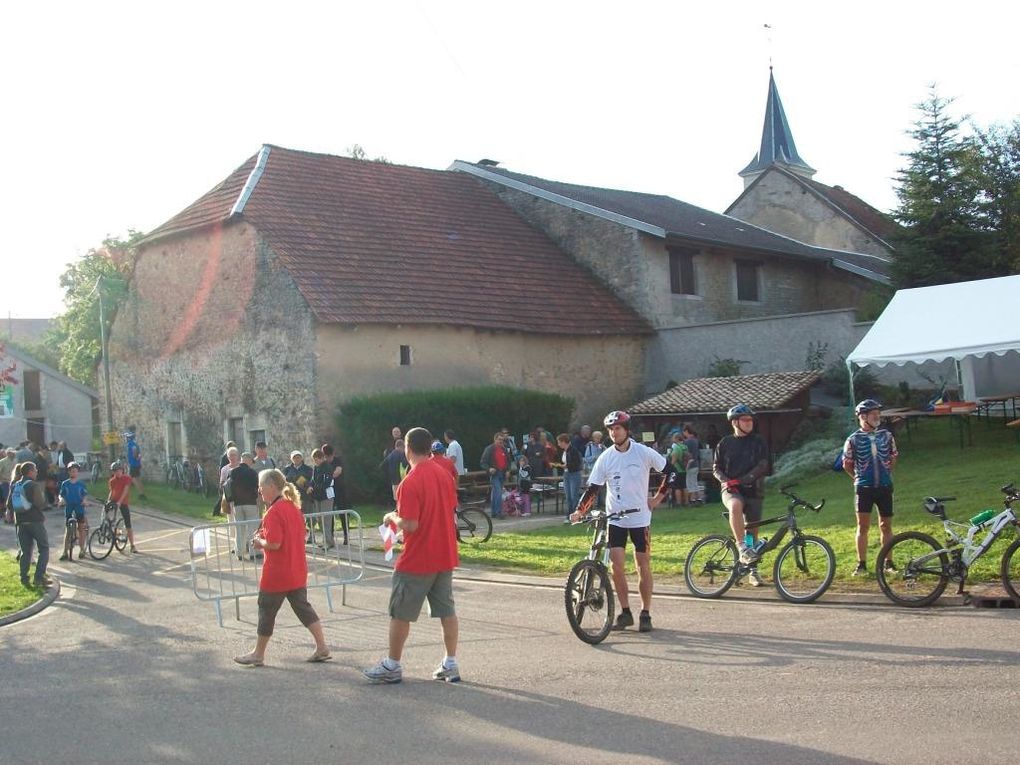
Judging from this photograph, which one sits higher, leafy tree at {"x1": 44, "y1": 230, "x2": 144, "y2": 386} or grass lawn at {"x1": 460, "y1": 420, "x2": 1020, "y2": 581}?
leafy tree at {"x1": 44, "y1": 230, "x2": 144, "y2": 386}

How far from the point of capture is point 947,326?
773 inches

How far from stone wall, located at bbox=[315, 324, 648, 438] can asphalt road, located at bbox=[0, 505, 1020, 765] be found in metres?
14.3

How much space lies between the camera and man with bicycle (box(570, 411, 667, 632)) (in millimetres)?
9758

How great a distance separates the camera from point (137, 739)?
690cm

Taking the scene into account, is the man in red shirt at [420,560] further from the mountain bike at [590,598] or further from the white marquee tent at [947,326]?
the white marquee tent at [947,326]

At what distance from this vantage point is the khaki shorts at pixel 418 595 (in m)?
8.02

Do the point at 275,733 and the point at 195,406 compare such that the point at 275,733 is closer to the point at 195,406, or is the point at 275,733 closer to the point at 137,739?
the point at 137,739

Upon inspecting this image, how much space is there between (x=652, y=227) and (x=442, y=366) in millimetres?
8265

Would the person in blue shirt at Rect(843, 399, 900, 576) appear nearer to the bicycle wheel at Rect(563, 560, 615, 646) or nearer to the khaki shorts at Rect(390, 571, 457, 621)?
the bicycle wheel at Rect(563, 560, 615, 646)

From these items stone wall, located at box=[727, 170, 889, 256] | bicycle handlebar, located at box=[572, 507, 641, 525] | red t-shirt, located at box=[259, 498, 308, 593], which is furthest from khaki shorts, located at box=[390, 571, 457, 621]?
stone wall, located at box=[727, 170, 889, 256]

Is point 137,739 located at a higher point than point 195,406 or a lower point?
lower

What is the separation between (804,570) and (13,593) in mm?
10060

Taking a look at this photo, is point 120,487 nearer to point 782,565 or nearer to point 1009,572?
point 782,565

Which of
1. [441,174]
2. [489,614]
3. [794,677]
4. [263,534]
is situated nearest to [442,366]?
[441,174]
